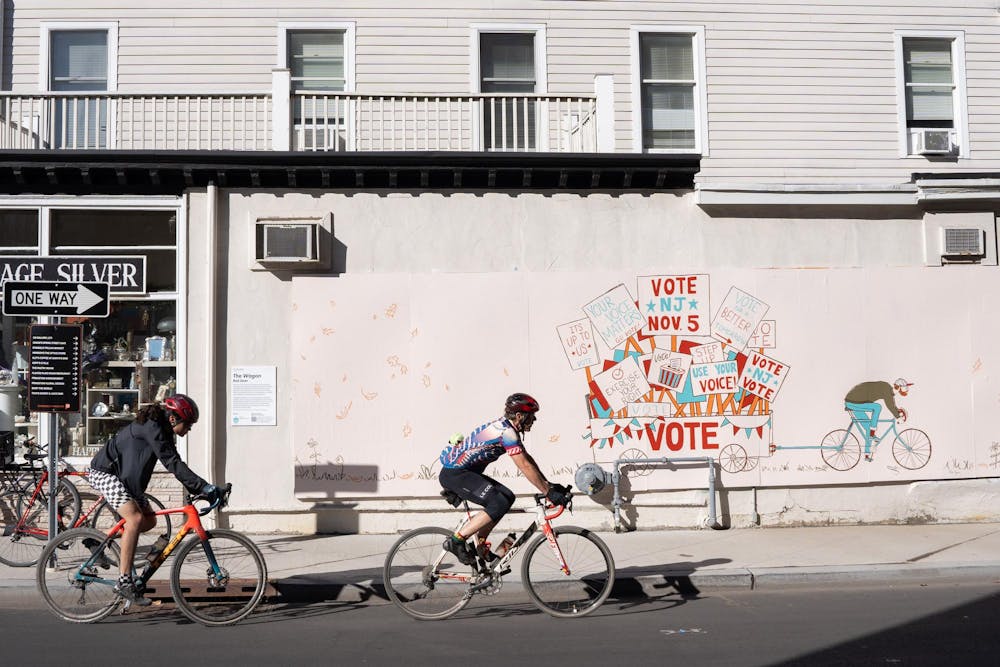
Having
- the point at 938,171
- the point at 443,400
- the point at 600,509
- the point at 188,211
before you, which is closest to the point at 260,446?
the point at 443,400

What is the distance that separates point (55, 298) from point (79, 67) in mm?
5276

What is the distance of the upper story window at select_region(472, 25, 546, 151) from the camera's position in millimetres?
12758

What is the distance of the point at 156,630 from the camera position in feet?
23.1

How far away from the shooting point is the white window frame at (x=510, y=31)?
1283cm

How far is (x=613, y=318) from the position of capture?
11320 mm

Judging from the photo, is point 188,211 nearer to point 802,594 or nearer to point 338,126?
point 338,126

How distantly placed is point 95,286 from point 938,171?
35.6 ft

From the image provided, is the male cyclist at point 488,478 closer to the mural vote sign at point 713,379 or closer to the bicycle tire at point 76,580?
the bicycle tire at point 76,580

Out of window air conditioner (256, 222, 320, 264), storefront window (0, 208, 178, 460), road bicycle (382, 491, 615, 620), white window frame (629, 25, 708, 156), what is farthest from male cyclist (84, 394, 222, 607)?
white window frame (629, 25, 708, 156)

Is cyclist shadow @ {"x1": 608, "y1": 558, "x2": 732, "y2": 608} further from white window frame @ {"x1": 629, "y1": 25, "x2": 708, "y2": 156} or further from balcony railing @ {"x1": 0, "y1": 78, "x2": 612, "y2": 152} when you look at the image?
white window frame @ {"x1": 629, "y1": 25, "x2": 708, "y2": 156}

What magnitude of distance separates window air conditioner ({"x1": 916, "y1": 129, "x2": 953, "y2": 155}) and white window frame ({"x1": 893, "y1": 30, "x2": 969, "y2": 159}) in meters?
0.13

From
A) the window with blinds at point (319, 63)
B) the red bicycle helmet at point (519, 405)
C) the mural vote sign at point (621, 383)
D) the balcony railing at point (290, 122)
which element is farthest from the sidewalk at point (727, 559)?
the window with blinds at point (319, 63)

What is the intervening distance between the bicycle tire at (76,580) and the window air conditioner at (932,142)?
37.1ft

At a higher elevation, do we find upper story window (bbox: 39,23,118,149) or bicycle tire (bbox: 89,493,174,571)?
upper story window (bbox: 39,23,118,149)
